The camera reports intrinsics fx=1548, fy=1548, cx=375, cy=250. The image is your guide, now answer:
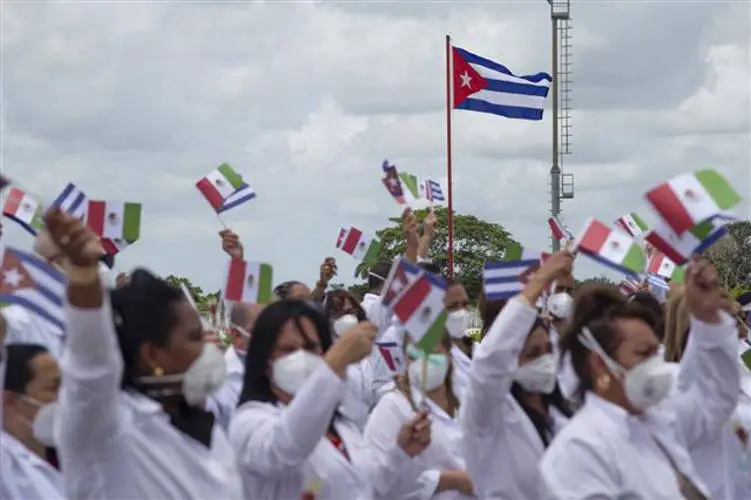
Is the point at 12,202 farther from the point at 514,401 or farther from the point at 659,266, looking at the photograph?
the point at 659,266

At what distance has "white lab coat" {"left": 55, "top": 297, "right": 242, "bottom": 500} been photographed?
16.6 ft

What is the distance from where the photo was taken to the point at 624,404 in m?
6.62

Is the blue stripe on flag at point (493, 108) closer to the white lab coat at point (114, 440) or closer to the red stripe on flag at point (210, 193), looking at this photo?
the red stripe on flag at point (210, 193)

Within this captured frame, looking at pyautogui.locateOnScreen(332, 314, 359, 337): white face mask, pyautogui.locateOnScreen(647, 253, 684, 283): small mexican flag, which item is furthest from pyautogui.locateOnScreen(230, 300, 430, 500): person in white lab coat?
pyautogui.locateOnScreen(647, 253, 684, 283): small mexican flag

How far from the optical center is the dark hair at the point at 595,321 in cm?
676

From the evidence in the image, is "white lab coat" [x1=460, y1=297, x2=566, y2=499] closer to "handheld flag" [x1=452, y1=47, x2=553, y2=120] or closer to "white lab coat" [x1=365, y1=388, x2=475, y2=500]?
"white lab coat" [x1=365, y1=388, x2=475, y2=500]

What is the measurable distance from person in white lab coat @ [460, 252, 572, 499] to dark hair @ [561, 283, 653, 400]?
0.28 metres

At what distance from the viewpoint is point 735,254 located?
Result: 3073 inches

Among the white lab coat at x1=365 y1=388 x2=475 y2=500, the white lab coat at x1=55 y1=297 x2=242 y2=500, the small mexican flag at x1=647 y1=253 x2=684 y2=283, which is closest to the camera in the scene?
the white lab coat at x1=55 y1=297 x2=242 y2=500

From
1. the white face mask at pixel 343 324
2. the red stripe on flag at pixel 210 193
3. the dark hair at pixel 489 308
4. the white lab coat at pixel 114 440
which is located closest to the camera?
the white lab coat at pixel 114 440

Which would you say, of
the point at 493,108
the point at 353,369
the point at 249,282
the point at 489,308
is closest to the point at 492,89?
the point at 493,108

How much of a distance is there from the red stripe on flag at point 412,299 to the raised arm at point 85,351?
8.21ft

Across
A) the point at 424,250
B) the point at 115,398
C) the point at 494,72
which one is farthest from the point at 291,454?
the point at 494,72

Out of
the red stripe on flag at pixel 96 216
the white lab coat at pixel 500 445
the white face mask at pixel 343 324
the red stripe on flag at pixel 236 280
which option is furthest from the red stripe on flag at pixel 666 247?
the white face mask at pixel 343 324
